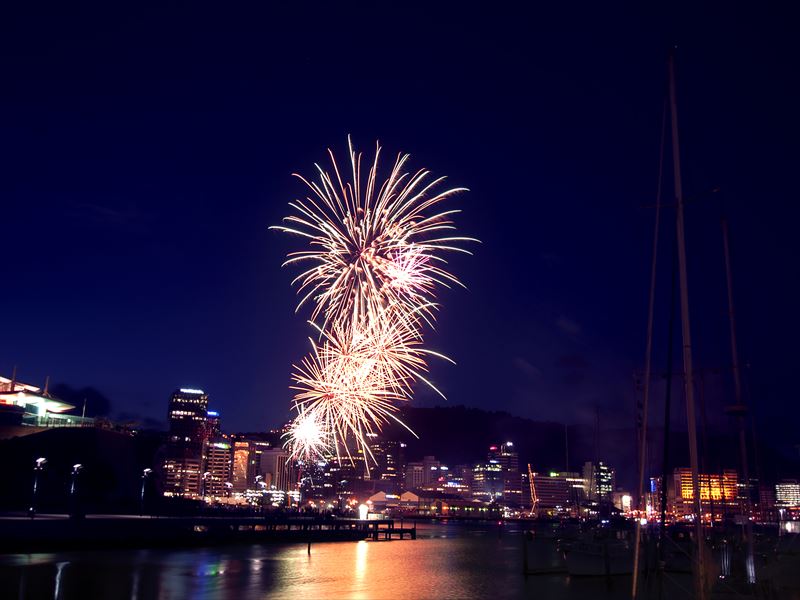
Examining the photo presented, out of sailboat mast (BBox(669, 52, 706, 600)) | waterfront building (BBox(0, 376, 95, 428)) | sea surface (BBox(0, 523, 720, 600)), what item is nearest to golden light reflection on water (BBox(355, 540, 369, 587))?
sea surface (BBox(0, 523, 720, 600))

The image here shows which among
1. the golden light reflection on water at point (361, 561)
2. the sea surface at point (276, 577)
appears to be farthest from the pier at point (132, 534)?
the golden light reflection on water at point (361, 561)

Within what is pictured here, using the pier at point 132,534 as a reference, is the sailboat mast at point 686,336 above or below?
above

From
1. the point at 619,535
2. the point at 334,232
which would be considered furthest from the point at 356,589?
the point at 619,535

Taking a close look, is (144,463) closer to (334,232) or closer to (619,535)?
(619,535)

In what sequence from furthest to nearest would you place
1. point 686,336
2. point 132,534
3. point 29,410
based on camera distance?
1. point 29,410
2. point 132,534
3. point 686,336

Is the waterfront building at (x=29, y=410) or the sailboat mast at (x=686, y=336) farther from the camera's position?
the waterfront building at (x=29, y=410)

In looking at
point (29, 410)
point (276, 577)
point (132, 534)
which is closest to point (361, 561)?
point (276, 577)

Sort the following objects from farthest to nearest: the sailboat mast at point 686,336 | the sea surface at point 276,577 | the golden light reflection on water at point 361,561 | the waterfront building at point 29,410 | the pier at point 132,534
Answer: the waterfront building at point 29,410
the pier at point 132,534
the golden light reflection on water at point 361,561
the sea surface at point 276,577
the sailboat mast at point 686,336

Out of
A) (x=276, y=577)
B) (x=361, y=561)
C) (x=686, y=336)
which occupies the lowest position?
(x=361, y=561)

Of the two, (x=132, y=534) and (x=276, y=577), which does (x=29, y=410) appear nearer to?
(x=132, y=534)

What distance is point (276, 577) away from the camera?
41.3 meters

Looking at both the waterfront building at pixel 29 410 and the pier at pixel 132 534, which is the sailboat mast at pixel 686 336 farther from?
the waterfront building at pixel 29 410

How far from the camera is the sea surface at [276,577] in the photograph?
111ft

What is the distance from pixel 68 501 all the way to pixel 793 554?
2604 inches
